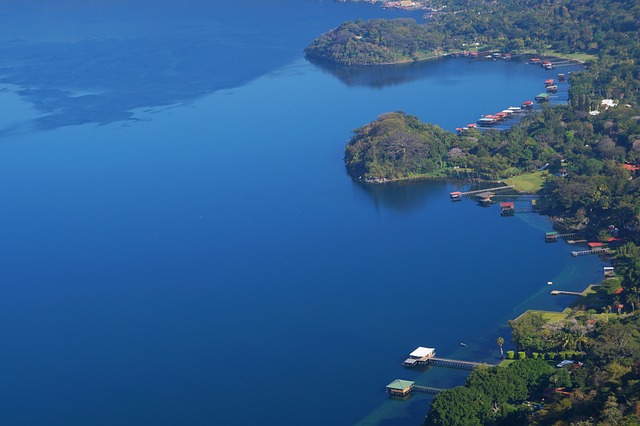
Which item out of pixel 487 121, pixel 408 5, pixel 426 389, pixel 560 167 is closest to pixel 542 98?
pixel 487 121

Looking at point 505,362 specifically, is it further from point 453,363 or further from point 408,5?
point 408,5

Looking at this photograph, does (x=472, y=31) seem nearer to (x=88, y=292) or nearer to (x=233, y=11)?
(x=233, y=11)

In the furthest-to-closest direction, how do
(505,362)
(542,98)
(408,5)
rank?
(408,5)
(542,98)
(505,362)

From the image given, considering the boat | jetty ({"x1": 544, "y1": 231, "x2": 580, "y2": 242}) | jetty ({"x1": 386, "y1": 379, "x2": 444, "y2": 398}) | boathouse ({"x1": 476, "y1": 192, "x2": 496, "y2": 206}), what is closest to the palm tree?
jetty ({"x1": 544, "y1": 231, "x2": 580, "y2": 242})

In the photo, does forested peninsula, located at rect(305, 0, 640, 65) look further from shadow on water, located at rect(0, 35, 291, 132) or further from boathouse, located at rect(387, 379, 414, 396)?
boathouse, located at rect(387, 379, 414, 396)

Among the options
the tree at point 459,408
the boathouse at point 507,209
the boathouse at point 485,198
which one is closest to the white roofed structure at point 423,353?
the tree at point 459,408
